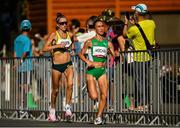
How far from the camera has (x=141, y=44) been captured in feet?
64.7

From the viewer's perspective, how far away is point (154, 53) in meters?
18.6

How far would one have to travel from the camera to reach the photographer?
741 inches

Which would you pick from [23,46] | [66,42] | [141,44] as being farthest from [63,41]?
[23,46]

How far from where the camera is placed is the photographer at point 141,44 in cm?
1881

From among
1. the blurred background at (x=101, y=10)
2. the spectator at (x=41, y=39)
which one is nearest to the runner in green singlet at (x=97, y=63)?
the spectator at (x=41, y=39)

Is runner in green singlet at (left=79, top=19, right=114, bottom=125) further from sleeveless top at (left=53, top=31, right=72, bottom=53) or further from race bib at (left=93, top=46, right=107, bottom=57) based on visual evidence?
sleeveless top at (left=53, top=31, right=72, bottom=53)

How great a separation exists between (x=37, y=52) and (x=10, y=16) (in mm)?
20258

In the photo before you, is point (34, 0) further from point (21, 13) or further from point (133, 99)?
point (133, 99)

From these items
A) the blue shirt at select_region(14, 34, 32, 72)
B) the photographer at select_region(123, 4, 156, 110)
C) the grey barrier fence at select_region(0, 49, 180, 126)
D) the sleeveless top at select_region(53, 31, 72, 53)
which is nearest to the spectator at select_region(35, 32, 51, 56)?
the blue shirt at select_region(14, 34, 32, 72)

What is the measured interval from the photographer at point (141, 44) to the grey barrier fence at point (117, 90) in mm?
20

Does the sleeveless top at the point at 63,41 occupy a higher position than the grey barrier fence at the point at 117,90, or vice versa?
the sleeveless top at the point at 63,41

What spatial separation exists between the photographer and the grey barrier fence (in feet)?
0.06

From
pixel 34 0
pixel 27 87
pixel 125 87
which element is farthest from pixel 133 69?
pixel 34 0

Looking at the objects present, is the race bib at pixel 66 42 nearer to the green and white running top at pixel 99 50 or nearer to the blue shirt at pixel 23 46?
the green and white running top at pixel 99 50
